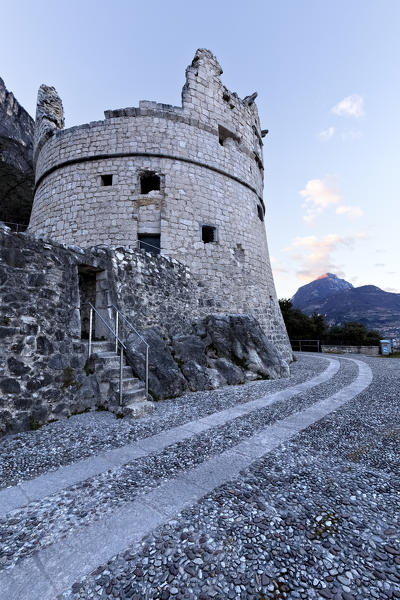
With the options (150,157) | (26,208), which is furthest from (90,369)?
(26,208)

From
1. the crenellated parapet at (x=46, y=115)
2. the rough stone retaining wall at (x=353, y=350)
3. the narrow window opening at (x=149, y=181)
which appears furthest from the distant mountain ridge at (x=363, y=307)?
the crenellated parapet at (x=46, y=115)

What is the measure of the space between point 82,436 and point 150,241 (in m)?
8.13

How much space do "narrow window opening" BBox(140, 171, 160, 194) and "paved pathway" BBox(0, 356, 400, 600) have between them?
33.9 ft

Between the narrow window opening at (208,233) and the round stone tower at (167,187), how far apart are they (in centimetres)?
5

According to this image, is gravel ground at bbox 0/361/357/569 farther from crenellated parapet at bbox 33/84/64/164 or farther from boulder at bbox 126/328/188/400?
crenellated parapet at bbox 33/84/64/164

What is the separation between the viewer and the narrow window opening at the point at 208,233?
11.7 meters

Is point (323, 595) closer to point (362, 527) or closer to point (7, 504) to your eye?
point (362, 527)


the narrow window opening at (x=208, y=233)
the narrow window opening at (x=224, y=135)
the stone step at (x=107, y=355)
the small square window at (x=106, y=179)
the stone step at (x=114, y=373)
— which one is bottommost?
the stone step at (x=114, y=373)

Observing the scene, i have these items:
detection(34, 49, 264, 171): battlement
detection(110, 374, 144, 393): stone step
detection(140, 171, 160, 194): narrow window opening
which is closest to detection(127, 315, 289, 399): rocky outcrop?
detection(110, 374, 144, 393): stone step

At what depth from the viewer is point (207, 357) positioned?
27.6ft

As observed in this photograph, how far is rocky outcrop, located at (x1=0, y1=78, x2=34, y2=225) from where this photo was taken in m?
14.9

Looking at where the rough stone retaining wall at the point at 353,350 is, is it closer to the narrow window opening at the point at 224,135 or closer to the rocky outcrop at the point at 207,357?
the rocky outcrop at the point at 207,357

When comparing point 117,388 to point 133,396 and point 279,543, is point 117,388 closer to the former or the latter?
point 133,396

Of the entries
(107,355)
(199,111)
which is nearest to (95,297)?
(107,355)
